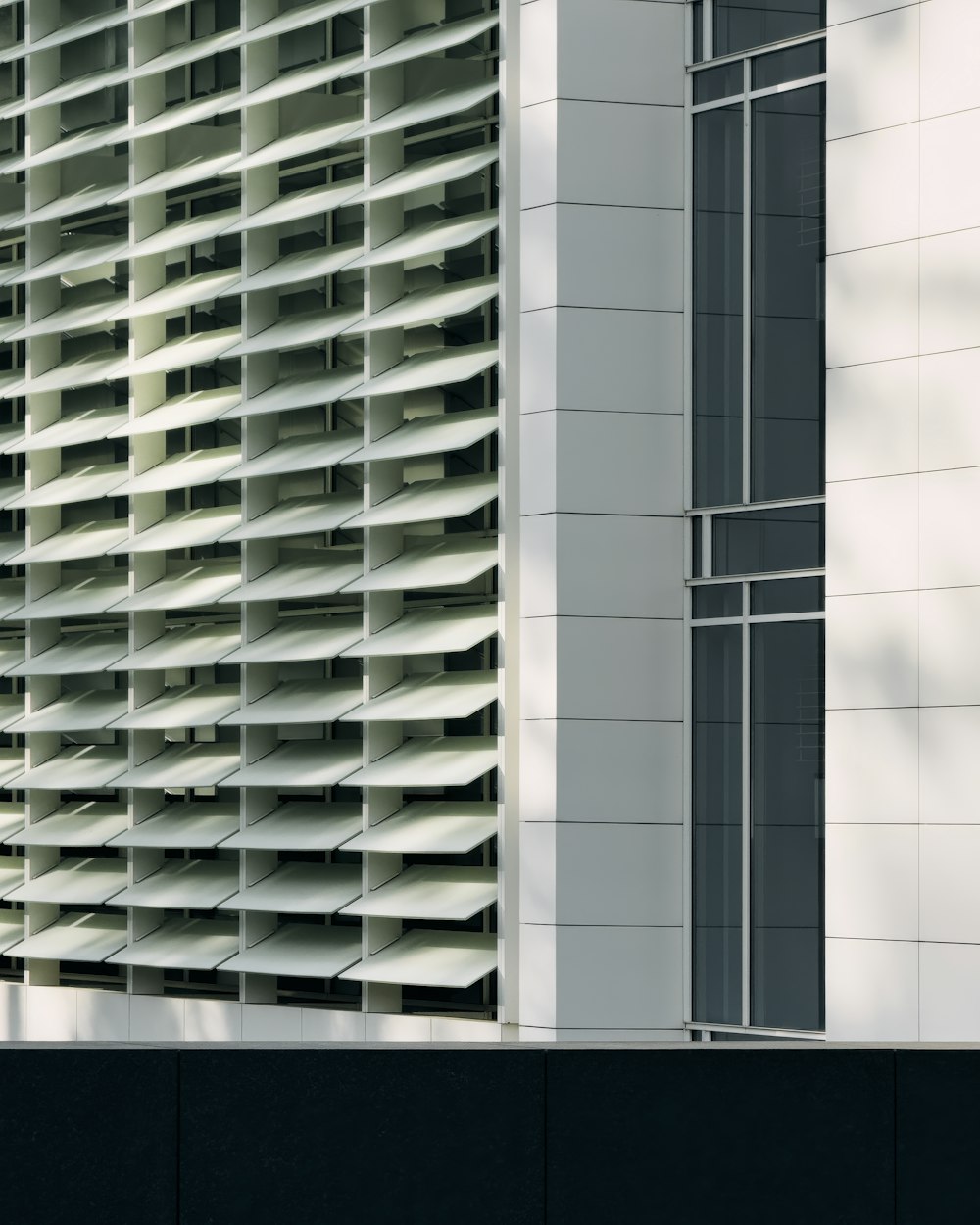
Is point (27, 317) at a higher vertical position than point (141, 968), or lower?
higher

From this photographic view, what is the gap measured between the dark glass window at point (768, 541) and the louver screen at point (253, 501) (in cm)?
155

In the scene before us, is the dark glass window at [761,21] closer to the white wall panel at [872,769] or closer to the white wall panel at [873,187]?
the white wall panel at [873,187]

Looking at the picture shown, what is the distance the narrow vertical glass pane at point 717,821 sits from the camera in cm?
1289

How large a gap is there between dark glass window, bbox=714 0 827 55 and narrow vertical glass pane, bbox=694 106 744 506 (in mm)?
448

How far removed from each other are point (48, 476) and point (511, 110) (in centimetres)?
624

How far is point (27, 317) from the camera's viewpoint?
17625mm

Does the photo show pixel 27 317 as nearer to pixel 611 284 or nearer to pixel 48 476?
pixel 48 476

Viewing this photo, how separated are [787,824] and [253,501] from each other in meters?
5.00
